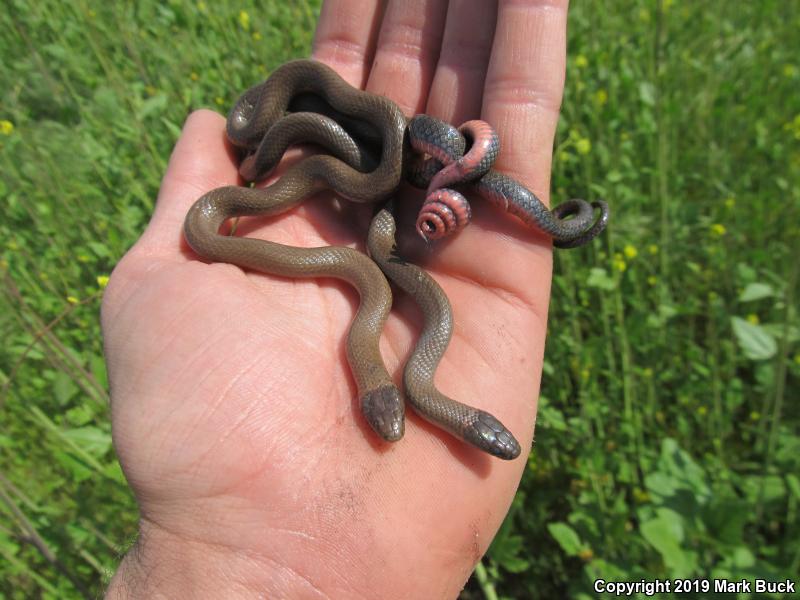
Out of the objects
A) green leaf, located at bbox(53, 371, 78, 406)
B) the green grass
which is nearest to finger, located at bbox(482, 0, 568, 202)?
the green grass

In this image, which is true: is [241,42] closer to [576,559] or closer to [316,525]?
[316,525]

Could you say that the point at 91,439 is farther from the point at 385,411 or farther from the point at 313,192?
the point at 313,192

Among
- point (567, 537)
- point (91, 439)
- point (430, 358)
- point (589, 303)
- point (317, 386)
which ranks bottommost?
point (567, 537)

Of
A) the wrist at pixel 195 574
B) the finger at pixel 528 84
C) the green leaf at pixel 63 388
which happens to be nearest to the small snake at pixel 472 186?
the finger at pixel 528 84

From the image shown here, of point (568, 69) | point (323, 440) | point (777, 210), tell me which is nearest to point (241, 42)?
point (568, 69)

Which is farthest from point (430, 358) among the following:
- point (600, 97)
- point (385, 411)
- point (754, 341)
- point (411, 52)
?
point (600, 97)
